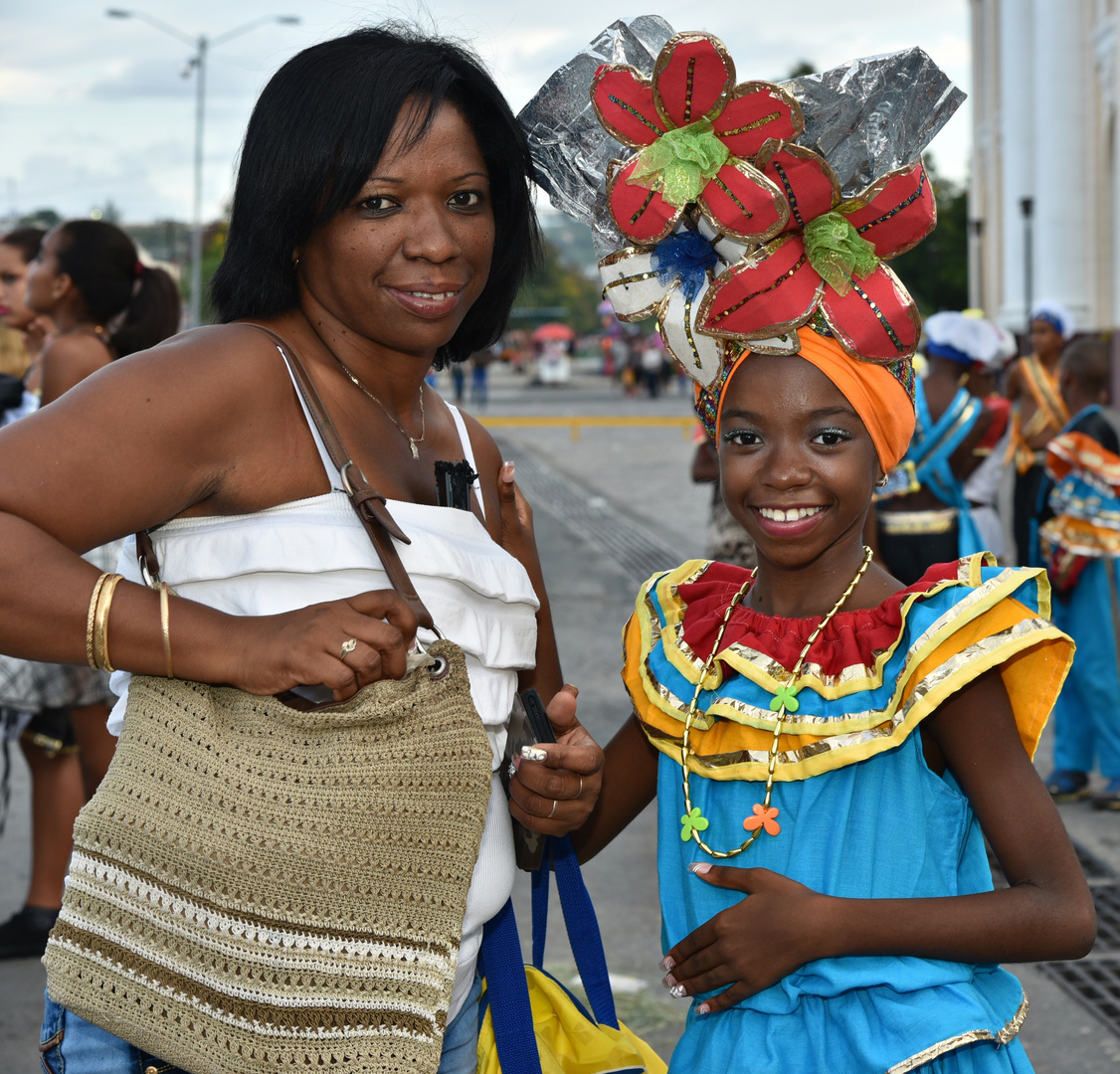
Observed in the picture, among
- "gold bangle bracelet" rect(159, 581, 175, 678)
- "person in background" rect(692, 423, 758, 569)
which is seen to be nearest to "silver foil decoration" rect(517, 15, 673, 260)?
"gold bangle bracelet" rect(159, 581, 175, 678)

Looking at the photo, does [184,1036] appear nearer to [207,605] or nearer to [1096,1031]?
[207,605]

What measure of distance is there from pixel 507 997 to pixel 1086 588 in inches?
183

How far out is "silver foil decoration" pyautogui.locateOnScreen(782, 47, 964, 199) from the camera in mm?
2041

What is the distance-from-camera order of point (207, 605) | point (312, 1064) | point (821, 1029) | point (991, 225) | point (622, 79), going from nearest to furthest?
point (312, 1064), point (207, 605), point (821, 1029), point (622, 79), point (991, 225)

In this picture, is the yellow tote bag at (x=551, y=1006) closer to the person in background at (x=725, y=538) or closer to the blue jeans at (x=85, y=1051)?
the blue jeans at (x=85, y=1051)

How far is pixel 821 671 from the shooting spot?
2033 millimetres

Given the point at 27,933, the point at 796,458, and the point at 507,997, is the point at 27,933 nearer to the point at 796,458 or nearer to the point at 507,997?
the point at 507,997

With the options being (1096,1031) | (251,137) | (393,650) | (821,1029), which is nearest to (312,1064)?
(393,650)

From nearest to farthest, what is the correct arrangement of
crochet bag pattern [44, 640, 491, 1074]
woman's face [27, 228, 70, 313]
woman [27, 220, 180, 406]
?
1. crochet bag pattern [44, 640, 491, 1074]
2. woman [27, 220, 180, 406]
3. woman's face [27, 228, 70, 313]

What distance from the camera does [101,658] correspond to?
5.65ft

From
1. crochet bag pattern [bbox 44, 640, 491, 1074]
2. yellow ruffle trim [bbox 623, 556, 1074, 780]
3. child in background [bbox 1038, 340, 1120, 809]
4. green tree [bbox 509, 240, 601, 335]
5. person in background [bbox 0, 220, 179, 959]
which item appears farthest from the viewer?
green tree [bbox 509, 240, 601, 335]

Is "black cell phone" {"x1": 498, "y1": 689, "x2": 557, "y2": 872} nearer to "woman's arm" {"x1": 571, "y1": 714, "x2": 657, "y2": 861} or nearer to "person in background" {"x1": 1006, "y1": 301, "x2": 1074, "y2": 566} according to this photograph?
"woman's arm" {"x1": 571, "y1": 714, "x2": 657, "y2": 861}

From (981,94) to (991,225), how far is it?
419 centimetres

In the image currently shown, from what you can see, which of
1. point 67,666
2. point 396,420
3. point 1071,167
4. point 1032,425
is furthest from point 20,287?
point 1071,167
